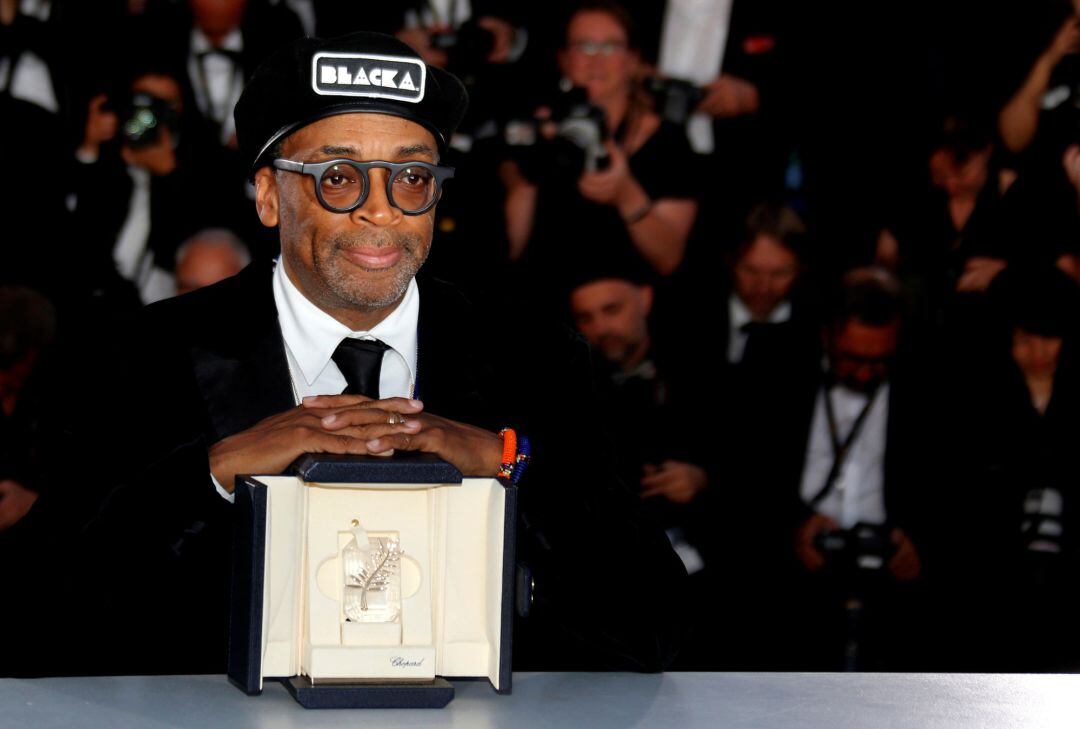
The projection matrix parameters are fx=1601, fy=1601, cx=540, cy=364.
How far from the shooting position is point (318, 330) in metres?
2.37

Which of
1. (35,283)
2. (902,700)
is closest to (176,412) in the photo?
(902,700)

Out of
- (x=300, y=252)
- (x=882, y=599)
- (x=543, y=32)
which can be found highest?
(x=543, y=32)

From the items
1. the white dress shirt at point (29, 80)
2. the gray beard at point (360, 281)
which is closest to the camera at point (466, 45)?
the white dress shirt at point (29, 80)

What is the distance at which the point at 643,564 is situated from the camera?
2.30 meters

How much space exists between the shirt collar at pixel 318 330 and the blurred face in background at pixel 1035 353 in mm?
2807

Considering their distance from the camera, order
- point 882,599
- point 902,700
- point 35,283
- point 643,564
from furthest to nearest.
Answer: point 882,599, point 35,283, point 643,564, point 902,700

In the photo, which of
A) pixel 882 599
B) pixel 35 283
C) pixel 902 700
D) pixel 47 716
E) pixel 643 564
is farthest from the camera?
pixel 882 599

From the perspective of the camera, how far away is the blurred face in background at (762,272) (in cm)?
465

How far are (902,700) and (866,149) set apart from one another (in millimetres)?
3027

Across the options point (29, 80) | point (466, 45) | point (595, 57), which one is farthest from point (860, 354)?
point (29, 80)

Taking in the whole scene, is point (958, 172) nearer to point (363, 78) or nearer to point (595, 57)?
point (595, 57)

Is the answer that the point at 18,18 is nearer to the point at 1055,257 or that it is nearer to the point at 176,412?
the point at 176,412

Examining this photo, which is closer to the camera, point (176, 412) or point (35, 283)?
point (176, 412)

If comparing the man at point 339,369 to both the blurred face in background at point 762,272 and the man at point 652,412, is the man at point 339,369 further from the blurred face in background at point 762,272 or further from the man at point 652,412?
the blurred face in background at point 762,272
